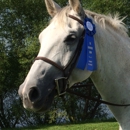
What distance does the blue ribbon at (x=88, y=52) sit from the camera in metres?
2.68

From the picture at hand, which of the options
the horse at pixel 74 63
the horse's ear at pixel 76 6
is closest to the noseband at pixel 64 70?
the horse at pixel 74 63

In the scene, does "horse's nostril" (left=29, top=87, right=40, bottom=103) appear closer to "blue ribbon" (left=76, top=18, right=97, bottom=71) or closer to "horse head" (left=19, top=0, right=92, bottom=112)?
"horse head" (left=19, top=0, right=92, bottom=112)

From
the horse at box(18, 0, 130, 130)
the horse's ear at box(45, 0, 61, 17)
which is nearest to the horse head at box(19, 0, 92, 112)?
the horse at box(18, 0, 130, 130)

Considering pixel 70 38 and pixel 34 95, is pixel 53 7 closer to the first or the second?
pixel 70 38

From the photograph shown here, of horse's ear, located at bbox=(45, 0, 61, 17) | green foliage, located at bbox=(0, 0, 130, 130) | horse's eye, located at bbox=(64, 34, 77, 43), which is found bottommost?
green foliage, located at bbox=(0, 0, 130, 130)

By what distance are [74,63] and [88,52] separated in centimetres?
18

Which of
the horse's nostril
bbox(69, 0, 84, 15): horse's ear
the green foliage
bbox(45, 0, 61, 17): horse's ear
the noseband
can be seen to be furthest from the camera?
the green foliage

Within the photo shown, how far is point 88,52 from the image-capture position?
2.71 metres

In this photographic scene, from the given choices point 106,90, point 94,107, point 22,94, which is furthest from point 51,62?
point 94,107

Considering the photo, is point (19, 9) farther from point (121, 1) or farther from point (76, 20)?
point (76, 20)

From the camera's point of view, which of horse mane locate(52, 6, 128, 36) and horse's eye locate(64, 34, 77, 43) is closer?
horse's eye locate(64, 34, 77, 43)

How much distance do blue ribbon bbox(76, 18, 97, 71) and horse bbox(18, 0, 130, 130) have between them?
0.08 feet

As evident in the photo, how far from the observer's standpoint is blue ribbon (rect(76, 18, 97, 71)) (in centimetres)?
268

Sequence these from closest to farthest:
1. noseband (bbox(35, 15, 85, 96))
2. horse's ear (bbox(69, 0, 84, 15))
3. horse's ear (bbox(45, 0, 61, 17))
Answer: noseband (bbox(35, 15, 85, 96)) → horse's ear (bbox(69, 0, 84, 15)) → horse's ear (bbox(45, 0, 61, 17))
